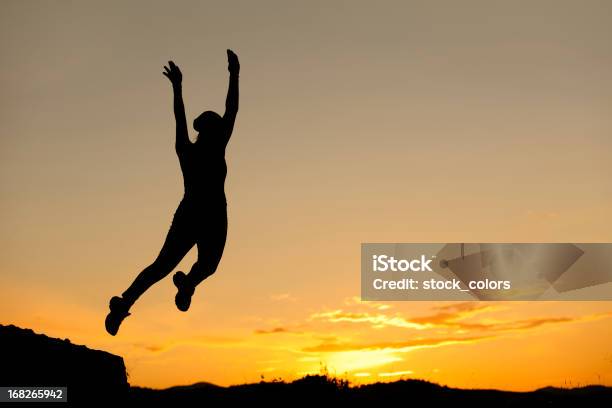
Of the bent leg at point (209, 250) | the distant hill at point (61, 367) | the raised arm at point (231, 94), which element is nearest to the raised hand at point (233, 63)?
the raised arm at point (231, 94)

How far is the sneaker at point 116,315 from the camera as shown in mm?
9172

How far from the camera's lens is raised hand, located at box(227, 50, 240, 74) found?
9688 millimetres

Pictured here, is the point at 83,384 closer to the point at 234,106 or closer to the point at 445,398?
the point at 234,106

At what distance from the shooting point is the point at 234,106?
31.3 ft

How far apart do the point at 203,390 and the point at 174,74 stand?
622 centimetres

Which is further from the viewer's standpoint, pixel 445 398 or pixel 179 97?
pixel 445 398

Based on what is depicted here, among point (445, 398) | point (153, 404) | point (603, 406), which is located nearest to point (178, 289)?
point (153, 404)

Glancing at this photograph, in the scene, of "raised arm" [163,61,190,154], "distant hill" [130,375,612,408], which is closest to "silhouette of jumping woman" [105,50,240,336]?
"raised arm" [163,61,190,154]

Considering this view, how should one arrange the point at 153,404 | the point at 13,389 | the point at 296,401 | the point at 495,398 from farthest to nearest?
the point at 495,398
the point at 296,401
the point at 153,404
the point at 13,389

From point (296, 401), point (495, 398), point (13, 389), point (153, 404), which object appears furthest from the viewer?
point (495, 398)

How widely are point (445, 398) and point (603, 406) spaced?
2.61m

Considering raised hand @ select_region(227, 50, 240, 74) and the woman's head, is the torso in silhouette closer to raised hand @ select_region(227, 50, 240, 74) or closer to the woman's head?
the woman's head

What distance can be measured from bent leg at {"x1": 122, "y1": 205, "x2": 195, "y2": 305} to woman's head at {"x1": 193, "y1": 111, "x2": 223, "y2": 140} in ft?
3.16

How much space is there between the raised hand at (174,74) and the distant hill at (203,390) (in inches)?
136
